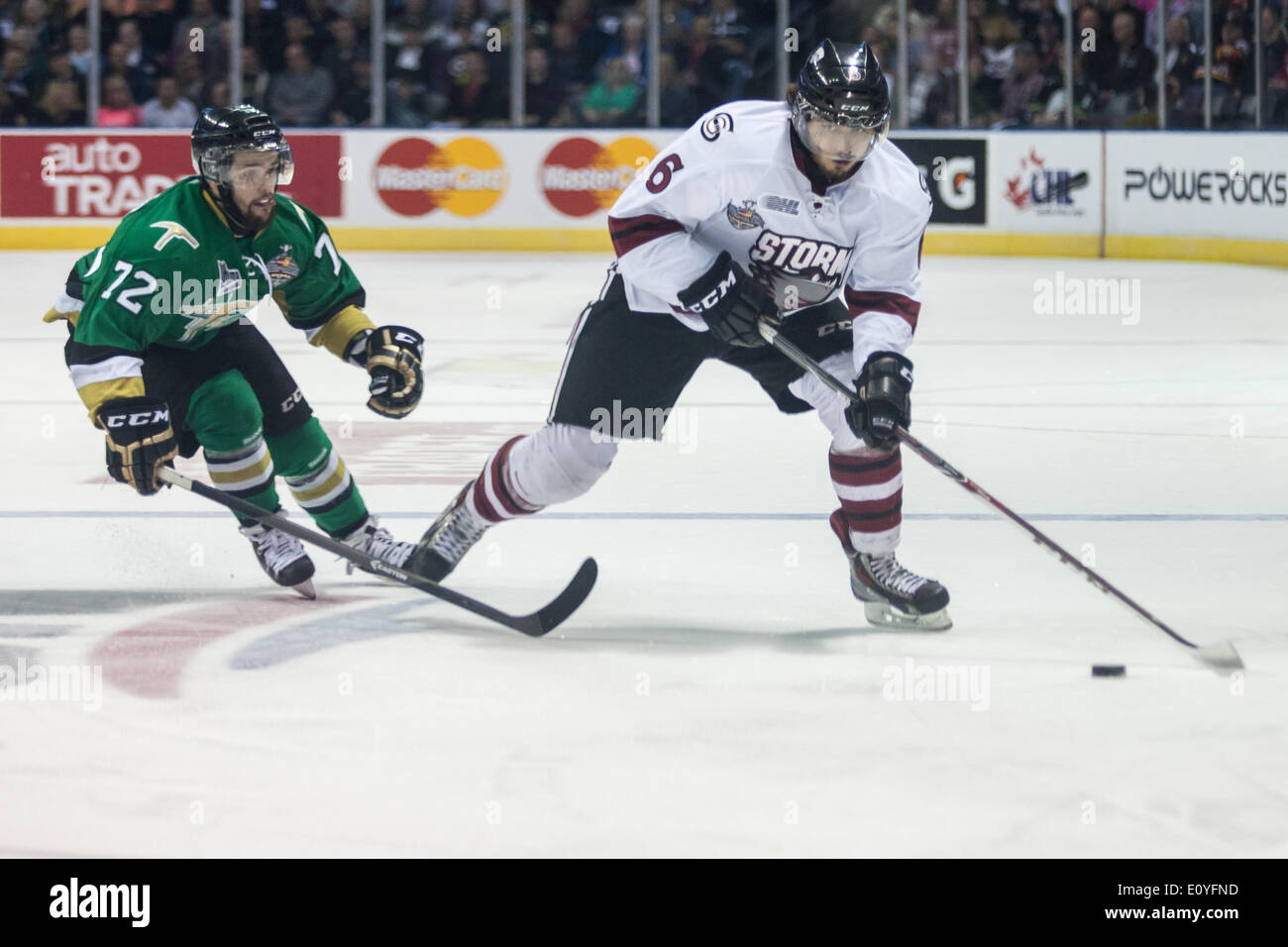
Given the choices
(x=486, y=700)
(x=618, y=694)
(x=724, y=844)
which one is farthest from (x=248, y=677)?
(x=724, y=844)

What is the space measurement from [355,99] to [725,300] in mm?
9296

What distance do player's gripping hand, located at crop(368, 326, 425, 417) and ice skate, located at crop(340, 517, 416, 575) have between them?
269 mm

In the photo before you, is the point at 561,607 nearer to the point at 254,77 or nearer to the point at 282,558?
the point at 282,558

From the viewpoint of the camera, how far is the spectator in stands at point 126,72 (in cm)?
1229

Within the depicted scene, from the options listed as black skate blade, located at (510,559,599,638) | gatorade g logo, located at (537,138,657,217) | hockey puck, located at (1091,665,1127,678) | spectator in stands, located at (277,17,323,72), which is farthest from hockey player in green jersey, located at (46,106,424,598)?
spectator in stands, located at (277,17,323,72)

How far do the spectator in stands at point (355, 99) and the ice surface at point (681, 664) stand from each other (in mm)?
6444

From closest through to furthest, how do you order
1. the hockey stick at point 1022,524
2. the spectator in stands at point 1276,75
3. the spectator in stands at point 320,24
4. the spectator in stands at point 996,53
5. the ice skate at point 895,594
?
1. the hockey stick at point 1022,524
2. the ice skate at point 895,594
3. the spectator in stands at point 1276,75
4. the spectator in stands at point 996,53
5. the spectator in stands at point 320,24

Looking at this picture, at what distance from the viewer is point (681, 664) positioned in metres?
3.28

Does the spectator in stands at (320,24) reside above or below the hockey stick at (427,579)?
above

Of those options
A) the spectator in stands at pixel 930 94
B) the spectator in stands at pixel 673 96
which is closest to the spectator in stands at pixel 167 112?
the spectator in stands at pixel 673 96

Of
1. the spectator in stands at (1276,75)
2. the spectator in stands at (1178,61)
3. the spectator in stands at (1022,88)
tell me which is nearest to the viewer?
the spectator in stands at (1276,75)

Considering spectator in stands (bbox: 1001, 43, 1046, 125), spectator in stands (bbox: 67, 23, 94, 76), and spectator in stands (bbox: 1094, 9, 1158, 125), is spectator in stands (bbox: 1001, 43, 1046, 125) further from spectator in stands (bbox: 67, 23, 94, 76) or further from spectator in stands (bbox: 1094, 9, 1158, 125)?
spectator in stands (bbox: 67, 23, 94, 76)

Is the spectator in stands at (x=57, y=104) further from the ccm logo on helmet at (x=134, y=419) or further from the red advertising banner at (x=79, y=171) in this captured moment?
the ccm logo on helmet at (x=134, y=419)

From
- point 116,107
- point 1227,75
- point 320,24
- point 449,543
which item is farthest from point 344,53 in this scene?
point 449,543
